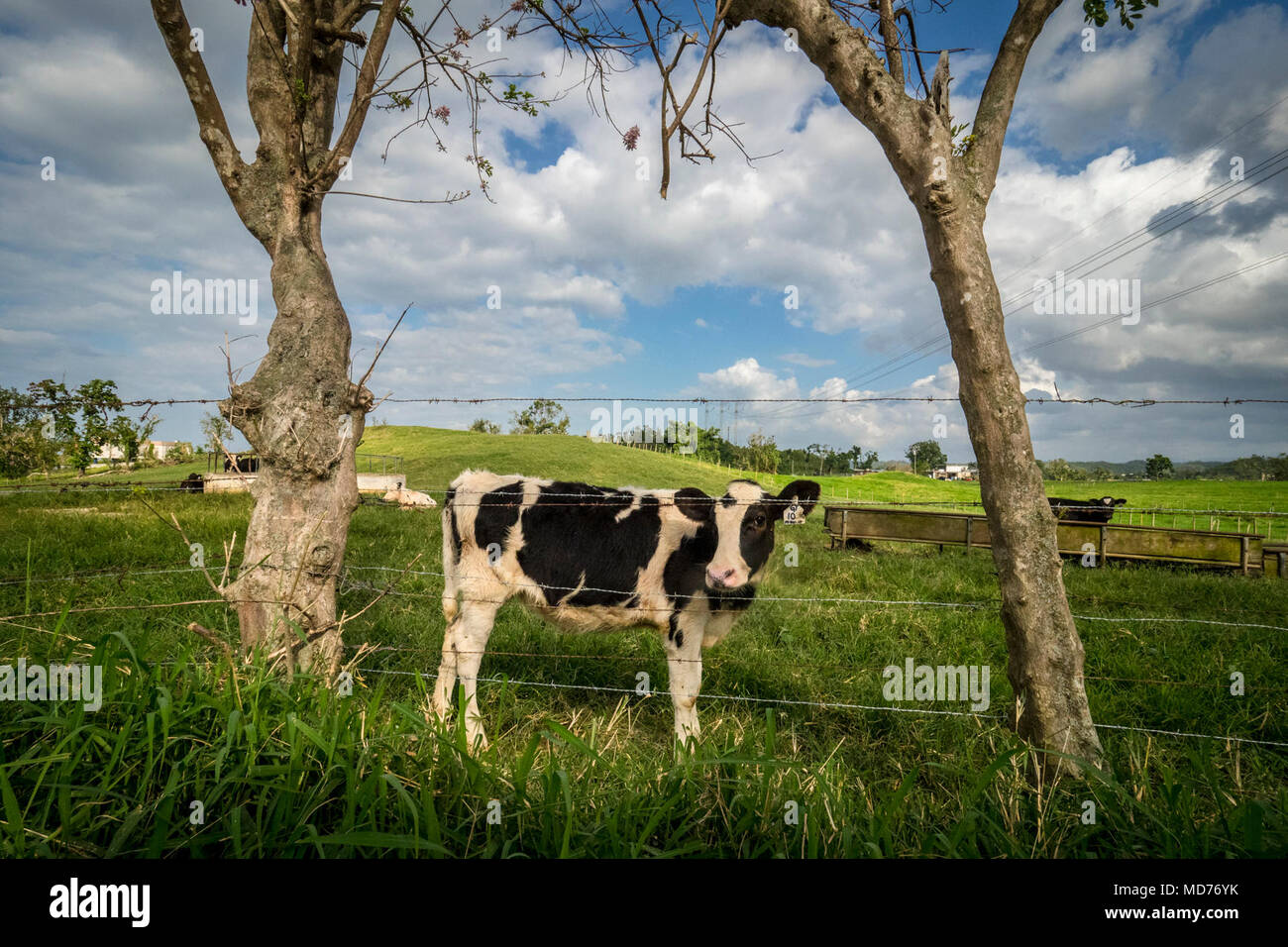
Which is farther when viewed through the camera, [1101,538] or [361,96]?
[1101,538]

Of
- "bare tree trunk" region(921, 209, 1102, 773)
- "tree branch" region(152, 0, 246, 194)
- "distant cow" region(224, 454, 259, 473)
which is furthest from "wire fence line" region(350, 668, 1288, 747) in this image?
"tree branch" region(152, 0, 246, 194)

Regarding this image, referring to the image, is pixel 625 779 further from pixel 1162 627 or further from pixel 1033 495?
pixel 1162 627

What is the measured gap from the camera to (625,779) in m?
2.22

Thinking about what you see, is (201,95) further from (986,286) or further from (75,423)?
(986,286)

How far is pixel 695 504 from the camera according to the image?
14.3 feet

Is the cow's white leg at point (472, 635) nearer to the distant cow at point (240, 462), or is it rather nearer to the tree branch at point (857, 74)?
the distant cow at point (240, 462)

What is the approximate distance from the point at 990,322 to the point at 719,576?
7.05 feet

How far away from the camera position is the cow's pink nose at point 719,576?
3.85 meters

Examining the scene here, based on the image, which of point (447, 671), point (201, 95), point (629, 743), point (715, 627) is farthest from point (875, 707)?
point (201, 95)

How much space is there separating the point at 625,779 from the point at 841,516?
10997 mm

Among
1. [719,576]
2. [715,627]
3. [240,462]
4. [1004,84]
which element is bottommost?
[715,627]

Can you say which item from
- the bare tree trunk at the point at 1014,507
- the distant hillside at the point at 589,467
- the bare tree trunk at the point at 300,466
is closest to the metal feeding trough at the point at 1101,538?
the distant hillside at the point at 589,467
